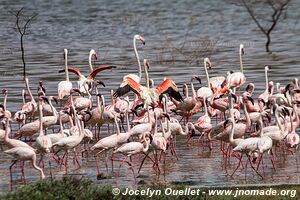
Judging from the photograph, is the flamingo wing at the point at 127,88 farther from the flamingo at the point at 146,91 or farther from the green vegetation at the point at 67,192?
the green vegetation at the point at 67,192

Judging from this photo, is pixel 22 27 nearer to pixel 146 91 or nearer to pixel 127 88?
pixel 127 88

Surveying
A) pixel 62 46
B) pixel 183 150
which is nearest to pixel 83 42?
pixel 62 46

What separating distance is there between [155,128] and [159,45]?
1993 cm

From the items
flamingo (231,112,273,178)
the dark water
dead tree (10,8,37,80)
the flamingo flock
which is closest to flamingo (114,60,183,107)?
the flamingo flock

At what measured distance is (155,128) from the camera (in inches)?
582

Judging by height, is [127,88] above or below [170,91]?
above

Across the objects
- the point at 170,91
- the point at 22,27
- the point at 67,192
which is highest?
the point at 67,192

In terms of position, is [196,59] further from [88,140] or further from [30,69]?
[88,140]

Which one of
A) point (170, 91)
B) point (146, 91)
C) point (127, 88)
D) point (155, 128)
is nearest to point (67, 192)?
point (155, 128)

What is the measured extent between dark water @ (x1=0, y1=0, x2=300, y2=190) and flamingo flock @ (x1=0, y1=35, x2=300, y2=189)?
0.34 meters

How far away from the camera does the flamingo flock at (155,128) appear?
14.0 metres

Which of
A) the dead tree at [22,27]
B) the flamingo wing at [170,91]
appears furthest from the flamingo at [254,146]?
the dead tree at [22,27]

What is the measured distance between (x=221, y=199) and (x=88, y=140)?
192 inches

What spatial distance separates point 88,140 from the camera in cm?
1560
